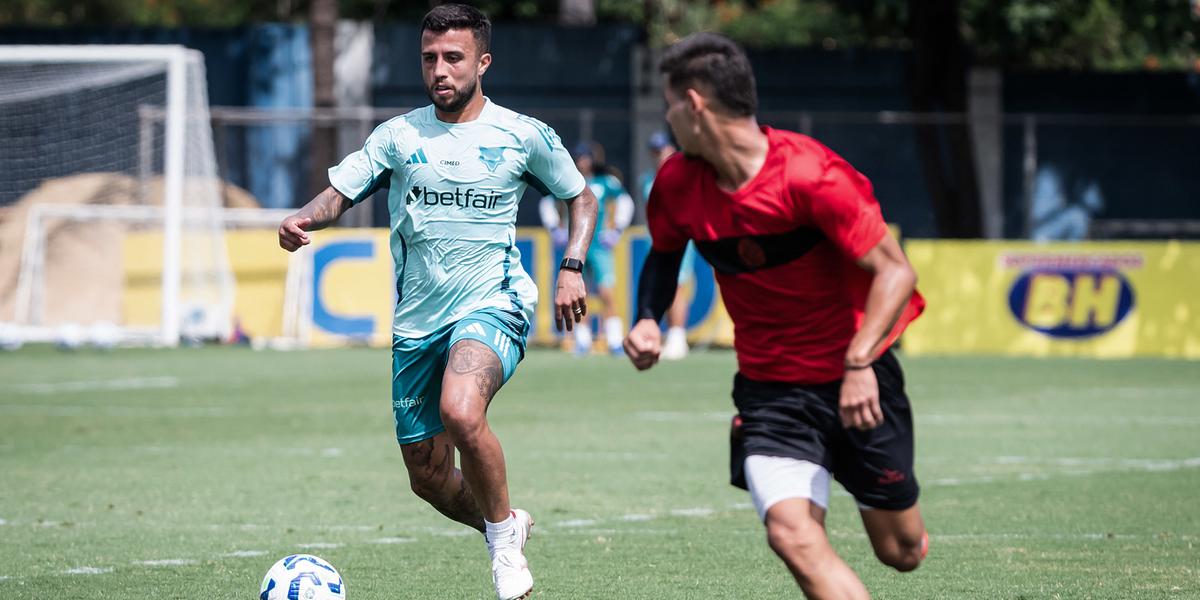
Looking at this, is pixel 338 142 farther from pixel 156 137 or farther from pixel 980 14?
pixel 980 14

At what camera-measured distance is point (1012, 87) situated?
116 feet

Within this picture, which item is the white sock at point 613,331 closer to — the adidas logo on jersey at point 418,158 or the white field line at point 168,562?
the white field line at point 168,562

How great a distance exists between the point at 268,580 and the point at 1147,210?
31.5 metres

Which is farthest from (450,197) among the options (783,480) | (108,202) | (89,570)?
(108,202)

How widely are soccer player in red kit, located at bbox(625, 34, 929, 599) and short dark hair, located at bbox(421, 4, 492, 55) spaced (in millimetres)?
1778

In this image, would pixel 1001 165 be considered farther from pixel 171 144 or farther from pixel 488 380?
pixel 488 380

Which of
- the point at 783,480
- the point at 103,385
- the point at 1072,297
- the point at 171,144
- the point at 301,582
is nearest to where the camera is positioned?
the point at 783,480

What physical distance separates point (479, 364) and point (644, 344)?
4.82ft

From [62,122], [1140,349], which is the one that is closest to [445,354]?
[1140,349]

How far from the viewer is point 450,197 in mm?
6824

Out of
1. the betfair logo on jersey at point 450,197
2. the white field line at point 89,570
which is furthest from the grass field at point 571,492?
the betfair logo on jersey at point 450,197

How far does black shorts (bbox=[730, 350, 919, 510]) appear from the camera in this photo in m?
5.15

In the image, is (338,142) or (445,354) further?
(338,142)

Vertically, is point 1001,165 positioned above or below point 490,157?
below
